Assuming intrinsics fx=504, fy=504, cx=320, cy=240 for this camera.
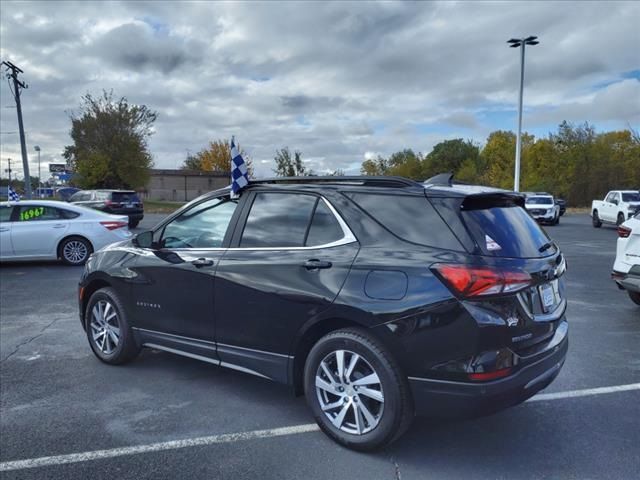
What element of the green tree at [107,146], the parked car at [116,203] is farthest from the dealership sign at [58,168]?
the parked car at [116,203]

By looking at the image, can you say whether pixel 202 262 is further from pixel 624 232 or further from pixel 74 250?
pixel 74 250

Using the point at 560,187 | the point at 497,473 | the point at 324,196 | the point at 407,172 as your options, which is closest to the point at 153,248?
the point at 324,196

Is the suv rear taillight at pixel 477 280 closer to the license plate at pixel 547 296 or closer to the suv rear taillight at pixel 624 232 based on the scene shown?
the license plate at pixel 547 296

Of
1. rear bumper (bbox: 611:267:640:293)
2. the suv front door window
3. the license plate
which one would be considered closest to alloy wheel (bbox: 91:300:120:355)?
the suv front door window

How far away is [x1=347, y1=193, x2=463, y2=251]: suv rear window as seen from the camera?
3025mm

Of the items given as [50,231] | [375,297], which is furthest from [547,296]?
[50,231]

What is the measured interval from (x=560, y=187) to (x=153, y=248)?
191ft

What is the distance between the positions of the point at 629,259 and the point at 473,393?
4.62m

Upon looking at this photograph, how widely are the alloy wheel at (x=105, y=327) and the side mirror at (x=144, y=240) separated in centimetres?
66

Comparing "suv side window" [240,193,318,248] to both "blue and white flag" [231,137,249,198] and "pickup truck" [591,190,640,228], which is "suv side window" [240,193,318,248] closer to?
"blue and white flag" [231,137,249,198]

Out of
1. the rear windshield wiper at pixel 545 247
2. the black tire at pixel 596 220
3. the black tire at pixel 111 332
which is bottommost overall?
the black tire at pixel 596 220

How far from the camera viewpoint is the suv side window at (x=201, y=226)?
405cm

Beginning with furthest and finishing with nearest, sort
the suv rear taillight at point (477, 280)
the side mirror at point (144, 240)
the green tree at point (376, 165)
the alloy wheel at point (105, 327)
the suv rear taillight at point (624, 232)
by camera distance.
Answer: the green tree at point (376, 165)
the suv rear taillight at point (624, 232)
the alloy wheel at point (105, 327)
the side mirror at point (144, 240)
the suv rear taillight at point (477, 280)

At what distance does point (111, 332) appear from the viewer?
479 cm
